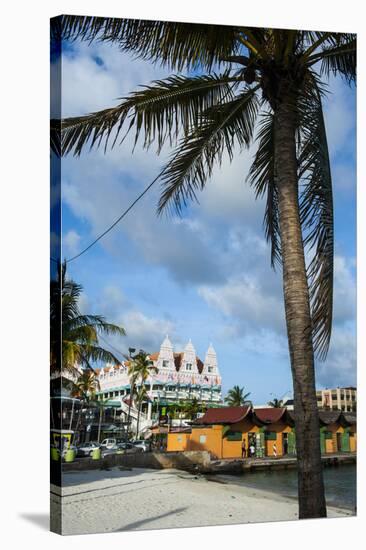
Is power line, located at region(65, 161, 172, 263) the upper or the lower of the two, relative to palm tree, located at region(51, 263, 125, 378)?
upper

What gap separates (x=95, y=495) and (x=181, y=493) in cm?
99

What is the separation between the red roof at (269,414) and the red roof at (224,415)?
0.44 ft

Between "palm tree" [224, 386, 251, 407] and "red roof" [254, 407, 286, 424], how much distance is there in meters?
0.17

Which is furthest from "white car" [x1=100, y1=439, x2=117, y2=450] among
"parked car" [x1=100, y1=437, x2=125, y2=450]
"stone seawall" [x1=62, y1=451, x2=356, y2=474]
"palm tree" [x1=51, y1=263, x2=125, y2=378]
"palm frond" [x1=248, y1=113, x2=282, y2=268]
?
"palm frond" [x1=248, y1=113, x2=282, y2=268]

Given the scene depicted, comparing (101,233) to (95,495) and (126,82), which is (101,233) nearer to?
(126,82)

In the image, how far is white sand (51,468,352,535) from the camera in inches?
376

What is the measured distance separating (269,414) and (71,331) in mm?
2515

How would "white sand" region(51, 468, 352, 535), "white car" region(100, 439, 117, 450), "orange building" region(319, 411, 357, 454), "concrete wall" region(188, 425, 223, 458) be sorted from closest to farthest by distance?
"white sand" region(51, 468, 352, 535), "white car" region(100, 439, 117, 450), "concrete wall" region(188, 425, 223, 458), "orange building" region(319, 411, 357, 454)

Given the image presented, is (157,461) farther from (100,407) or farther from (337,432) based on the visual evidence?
(337,432)

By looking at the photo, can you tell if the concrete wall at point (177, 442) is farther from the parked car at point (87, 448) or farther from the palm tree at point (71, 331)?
the palm tree at point (71, 331)

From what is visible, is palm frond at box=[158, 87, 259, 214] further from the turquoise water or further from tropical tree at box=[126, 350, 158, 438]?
the turquoise water

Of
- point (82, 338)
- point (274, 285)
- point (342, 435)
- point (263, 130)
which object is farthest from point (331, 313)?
point (82, 338)

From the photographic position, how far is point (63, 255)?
31.7ft

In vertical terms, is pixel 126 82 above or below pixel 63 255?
above
